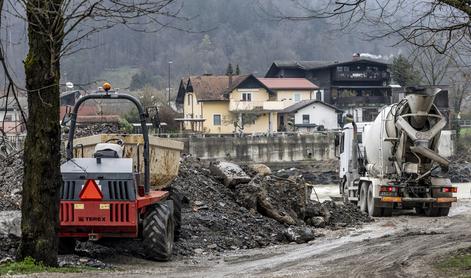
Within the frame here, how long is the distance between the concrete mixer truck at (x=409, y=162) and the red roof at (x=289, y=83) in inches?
2672

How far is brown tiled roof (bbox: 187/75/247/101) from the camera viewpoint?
8981cm

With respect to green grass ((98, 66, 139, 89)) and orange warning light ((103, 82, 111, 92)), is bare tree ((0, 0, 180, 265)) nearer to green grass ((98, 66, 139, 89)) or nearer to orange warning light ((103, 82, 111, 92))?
orange warning light ((103, 82, 111, 92))

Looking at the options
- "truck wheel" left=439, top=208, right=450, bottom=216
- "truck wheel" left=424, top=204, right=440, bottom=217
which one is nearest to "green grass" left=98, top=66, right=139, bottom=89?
"truck wheel" left=424, top=204, right=440, bottom=217

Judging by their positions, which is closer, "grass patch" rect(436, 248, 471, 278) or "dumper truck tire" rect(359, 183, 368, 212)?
"grass patch" rect(436, 248, 471, 278)

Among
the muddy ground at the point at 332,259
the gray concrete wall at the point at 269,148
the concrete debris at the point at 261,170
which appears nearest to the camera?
the muddy ground at the point at 332,259

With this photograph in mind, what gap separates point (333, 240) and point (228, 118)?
235 ft

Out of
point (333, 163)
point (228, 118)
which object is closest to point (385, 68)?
point (228, 118)

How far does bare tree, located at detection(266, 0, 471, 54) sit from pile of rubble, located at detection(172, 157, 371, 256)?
5552 millimetres

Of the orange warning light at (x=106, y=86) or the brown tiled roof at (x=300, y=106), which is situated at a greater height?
the brown tiled roof at (x=300, y=106)

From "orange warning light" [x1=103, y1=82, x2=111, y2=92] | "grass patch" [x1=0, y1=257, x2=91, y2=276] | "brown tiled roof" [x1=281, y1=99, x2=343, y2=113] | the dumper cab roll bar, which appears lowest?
"grass patch" [x1=0, y1=257, x2=91, y2=276]

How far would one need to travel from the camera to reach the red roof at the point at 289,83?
3802 inches

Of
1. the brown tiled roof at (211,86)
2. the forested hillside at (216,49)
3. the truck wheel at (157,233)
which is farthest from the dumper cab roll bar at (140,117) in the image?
the forested hillside at (216,49)

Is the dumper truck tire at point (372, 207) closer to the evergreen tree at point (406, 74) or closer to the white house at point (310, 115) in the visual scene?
the evergreen tree at point (406, 74)

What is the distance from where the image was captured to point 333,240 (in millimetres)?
18953
